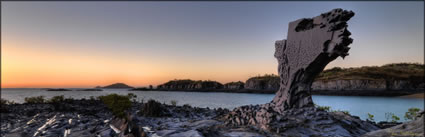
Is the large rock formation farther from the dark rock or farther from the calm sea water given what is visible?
→ the calm sea water

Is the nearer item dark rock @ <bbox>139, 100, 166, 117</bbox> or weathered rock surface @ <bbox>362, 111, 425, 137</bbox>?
weathered rock surface @ <bbox>362, 111, 425, 137</bbox>

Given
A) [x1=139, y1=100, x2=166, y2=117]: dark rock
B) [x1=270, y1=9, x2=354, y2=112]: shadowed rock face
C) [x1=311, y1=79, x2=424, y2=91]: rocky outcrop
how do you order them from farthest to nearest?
[x1=311, y1=79, x2=424, y2=91]: rocky outcrop
[x1=139, y1=100, x2=166, y2=117]: dark rock
[x1=270, y1=9, x2=354, y2=112]: shadowed rock face

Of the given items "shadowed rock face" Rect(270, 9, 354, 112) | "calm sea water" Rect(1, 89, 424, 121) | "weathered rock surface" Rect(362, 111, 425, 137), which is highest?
"shadowed rock face" Rect(270, 9, 354, 112)

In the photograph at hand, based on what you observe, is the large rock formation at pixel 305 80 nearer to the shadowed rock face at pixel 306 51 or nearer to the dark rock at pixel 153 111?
the shadowed rock face at pixel 306 51

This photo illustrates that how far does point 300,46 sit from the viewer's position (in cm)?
777

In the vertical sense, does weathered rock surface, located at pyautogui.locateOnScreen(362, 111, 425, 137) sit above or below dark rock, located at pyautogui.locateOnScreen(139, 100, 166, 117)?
above

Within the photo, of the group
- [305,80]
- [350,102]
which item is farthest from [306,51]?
[350,102]

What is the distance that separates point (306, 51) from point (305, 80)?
3.53 feet

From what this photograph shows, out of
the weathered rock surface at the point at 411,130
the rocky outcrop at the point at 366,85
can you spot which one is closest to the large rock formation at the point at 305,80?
the weathered rock surface at the point at 411,130

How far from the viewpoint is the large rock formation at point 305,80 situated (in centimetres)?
661

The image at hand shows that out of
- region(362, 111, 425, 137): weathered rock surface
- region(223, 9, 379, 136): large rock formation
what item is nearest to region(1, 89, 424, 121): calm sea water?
region(223, 9, 379, 136): large rock formation

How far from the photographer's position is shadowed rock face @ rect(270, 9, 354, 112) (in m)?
6.50

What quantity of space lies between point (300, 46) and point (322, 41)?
945mm

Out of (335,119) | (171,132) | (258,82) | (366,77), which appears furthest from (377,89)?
(171,132)
